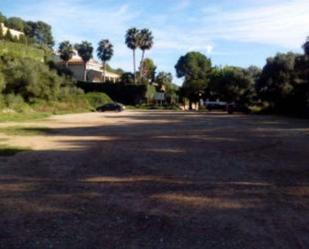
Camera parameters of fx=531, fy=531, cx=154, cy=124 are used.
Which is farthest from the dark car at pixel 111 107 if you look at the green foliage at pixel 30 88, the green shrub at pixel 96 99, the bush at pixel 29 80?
the bush at pixel 29 80

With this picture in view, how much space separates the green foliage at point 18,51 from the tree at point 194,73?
2862 cm

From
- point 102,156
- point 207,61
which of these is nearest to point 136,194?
point 102,156

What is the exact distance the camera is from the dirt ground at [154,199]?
728 cm

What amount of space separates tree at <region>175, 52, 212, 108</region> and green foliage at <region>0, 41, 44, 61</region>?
28.6 m

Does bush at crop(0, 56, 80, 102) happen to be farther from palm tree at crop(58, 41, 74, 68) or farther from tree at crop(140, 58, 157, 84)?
tree at crop(140, 58, 157, 84)

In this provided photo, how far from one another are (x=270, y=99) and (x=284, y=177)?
50.0m

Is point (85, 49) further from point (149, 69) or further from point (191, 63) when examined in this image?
point (191, 63)

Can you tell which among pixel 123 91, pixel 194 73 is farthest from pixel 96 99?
pixel 194 73

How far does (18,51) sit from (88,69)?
39581 millimetres

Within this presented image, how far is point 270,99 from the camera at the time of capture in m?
61.4

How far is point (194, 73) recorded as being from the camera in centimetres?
10806

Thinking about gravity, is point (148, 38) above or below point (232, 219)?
above

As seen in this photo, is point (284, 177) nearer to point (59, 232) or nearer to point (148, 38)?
point (59, 232)

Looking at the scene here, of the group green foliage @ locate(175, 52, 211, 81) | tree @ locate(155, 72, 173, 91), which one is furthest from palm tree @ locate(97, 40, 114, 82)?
green foliage @ locate(175, 52, 211, 81)
